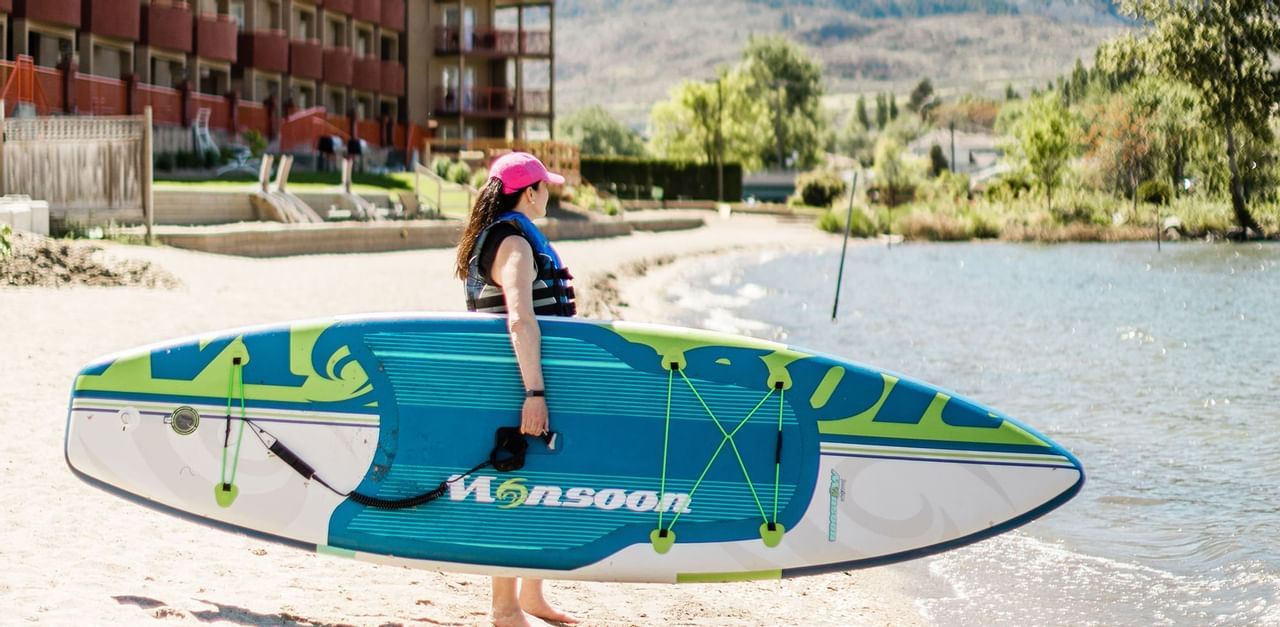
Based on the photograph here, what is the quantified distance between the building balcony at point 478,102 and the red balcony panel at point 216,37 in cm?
1232

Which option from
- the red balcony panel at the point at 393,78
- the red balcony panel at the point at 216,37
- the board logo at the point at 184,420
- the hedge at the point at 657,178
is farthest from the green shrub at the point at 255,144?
the board logo at the point at 184,420

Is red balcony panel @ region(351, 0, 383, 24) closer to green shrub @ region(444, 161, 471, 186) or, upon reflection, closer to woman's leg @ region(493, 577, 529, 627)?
green shrub @ region(444, 161, 471, 186)

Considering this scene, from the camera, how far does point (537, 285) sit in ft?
17.0

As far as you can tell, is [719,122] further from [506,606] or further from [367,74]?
[506,606]

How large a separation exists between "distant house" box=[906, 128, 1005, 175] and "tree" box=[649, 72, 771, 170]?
4298 cm

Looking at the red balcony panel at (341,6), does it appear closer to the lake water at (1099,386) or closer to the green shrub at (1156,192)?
the lake water at (1099,386)

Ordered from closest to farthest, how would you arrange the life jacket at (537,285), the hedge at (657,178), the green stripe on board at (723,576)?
the life jacket at (537,285), the green stripe on board at (723,576), the hedge at (657,178)

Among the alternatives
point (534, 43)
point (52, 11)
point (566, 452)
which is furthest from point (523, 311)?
point (534, 43)

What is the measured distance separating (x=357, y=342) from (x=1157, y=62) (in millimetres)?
50070

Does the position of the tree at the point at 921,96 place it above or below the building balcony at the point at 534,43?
above

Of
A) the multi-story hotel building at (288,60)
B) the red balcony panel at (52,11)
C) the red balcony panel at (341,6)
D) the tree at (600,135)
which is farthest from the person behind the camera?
the tree at (600,135)

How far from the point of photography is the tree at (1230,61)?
50.1 metres

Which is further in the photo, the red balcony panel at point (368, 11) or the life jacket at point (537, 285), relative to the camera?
the red balcony panel at point (368, 11)

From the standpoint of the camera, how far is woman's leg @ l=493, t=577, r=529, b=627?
520cm
